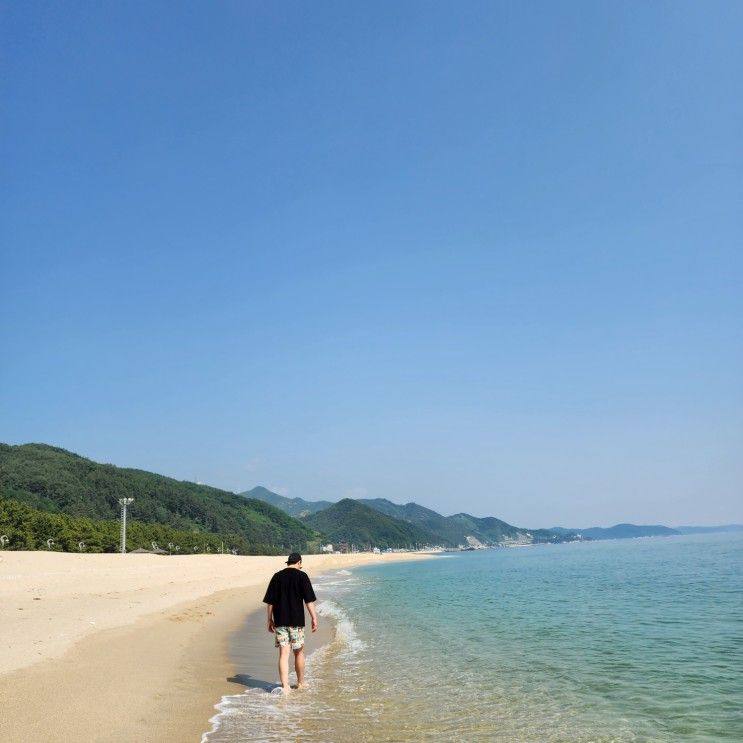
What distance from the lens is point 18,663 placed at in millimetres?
10016

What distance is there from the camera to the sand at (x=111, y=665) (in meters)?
7.46

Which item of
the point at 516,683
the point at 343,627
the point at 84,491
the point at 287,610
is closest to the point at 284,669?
the point at 287,610

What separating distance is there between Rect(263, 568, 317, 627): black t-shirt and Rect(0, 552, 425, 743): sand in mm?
1527

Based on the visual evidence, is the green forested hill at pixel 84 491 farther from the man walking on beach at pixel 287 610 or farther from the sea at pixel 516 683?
the man walking on beach at pixel 287 610

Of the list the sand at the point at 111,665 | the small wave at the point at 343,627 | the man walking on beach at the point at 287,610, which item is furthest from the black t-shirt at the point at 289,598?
the small wave at the point at 343,627

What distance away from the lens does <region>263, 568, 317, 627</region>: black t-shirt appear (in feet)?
33.6

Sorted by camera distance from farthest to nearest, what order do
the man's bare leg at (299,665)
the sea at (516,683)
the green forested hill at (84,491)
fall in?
the green forested hill at (84,491) → the man's bare leg at (299,665) → the sea at (516,683)

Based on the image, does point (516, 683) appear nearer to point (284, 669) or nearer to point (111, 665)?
point (284, 669)

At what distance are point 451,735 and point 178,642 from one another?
31.3ft

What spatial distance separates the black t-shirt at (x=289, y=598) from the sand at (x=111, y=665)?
5.01ft

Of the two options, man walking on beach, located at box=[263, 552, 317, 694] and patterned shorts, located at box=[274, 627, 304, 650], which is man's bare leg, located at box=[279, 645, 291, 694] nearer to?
man walking on beach, located at box=[263, 552, 317, 694]

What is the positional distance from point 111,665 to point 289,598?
12.8ft

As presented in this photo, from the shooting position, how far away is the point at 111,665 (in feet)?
36.2

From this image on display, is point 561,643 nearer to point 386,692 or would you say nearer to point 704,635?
point 704,635
